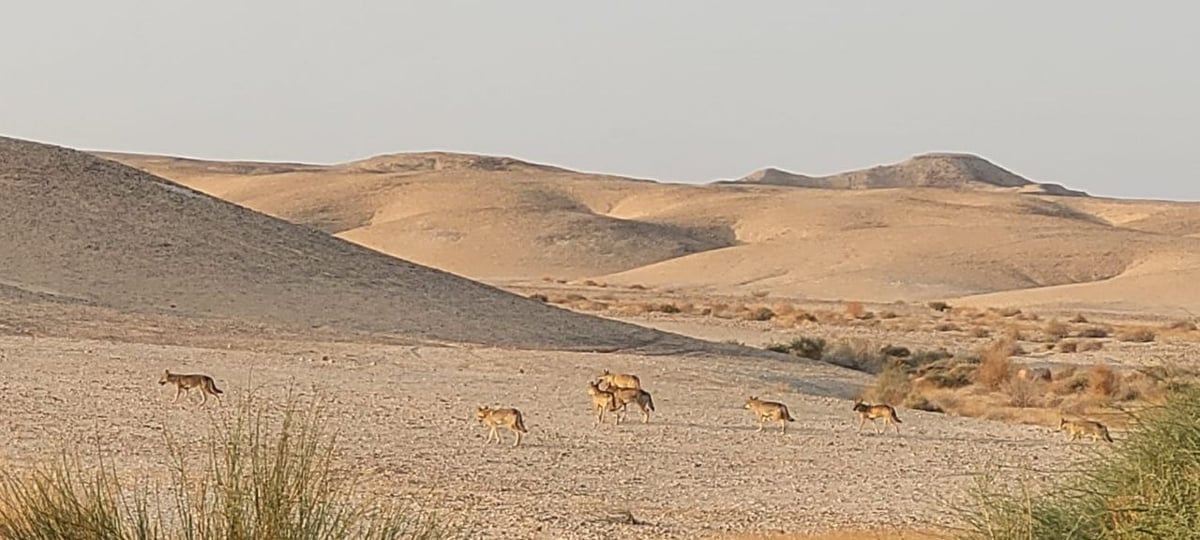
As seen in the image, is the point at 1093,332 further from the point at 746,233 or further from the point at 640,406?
the point at 746,233

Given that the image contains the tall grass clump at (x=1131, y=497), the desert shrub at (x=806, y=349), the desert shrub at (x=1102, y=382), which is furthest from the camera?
the desert shrub at (x=806, y=349)

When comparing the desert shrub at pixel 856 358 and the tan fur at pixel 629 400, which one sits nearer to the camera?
the tan fur at pixel 629 400

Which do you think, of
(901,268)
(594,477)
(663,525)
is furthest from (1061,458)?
(901,268)

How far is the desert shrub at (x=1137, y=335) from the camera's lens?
191 feet

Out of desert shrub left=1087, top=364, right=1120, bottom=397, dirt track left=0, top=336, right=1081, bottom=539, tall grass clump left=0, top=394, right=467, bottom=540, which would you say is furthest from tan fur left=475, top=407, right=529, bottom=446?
desert shrub left=1087, top=364, right=1120, bottom=397

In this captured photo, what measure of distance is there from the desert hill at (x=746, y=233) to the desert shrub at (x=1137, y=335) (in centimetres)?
2192

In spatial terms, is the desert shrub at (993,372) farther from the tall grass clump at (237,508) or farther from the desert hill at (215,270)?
the tall grass clump at (237,508)

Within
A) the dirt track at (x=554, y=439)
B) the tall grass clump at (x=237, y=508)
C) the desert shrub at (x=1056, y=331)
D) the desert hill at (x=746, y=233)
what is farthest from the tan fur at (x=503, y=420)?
the desert hill at (x=746, y=233)

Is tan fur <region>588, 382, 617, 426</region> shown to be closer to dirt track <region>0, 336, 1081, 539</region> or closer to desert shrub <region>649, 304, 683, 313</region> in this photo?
dirt track <region>0, 336, 1081, 539</region>

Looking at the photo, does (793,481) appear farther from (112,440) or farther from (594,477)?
(112,440)

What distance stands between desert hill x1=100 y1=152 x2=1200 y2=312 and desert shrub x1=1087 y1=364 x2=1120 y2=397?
48.7 m

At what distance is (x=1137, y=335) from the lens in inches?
2357

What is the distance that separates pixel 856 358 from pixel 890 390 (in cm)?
1220

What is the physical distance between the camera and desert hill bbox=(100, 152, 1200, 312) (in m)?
106
